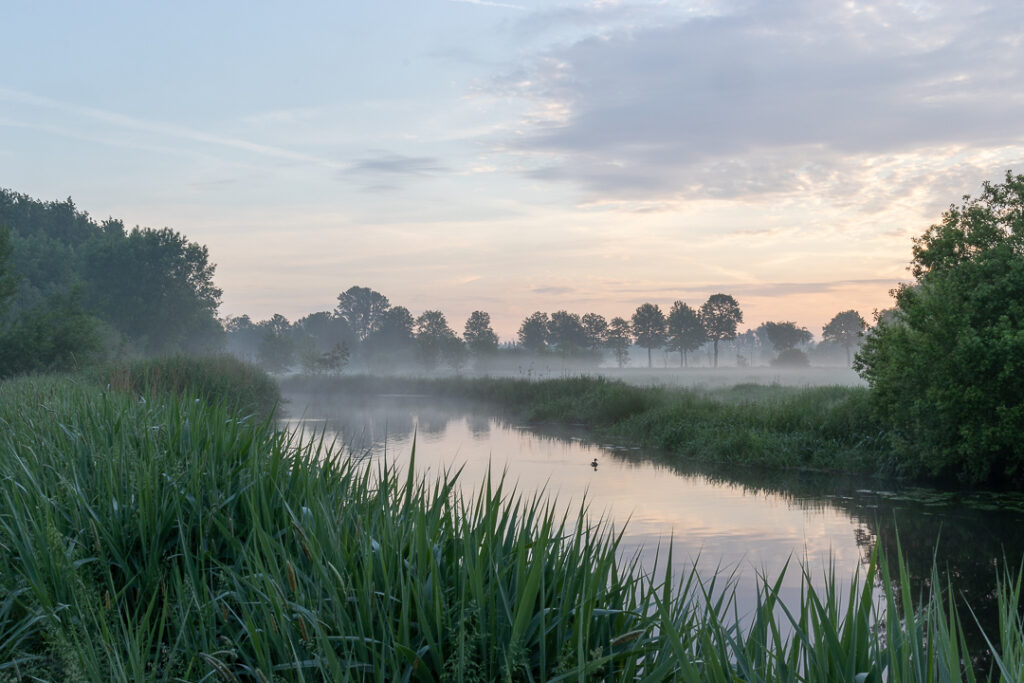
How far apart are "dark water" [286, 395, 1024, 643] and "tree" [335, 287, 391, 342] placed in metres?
113

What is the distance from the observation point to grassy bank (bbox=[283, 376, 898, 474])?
1873 cm

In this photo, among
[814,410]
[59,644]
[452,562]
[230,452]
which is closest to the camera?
[59,644]

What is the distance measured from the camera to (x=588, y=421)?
29.3 meters

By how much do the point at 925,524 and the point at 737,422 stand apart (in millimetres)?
8863

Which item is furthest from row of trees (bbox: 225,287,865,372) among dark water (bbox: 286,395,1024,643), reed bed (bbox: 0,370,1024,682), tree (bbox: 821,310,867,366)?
reed bed (bbox: 0,370,1024,682)

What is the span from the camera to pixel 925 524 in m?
13.1

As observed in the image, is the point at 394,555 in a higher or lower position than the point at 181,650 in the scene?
higher

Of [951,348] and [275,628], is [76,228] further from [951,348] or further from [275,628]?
[275,628]

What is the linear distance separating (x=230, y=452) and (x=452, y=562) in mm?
2565

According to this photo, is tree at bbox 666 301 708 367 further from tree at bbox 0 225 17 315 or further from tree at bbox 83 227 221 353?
tree at bbox 0 225 17 315

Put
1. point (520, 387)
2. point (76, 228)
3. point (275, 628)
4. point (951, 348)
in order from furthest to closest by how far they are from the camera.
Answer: point (76, 228), point (520, 387), point (951, 348), point (275, 628)

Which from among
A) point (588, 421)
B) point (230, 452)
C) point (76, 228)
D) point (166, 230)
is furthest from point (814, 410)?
point (76, 228)

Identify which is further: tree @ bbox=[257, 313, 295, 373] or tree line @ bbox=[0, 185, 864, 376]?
tree @ bbox=[257, 313, 295, 373]

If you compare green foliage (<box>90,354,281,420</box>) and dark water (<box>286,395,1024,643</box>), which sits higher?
green foliage (<box>90,354,281,420</box>)
